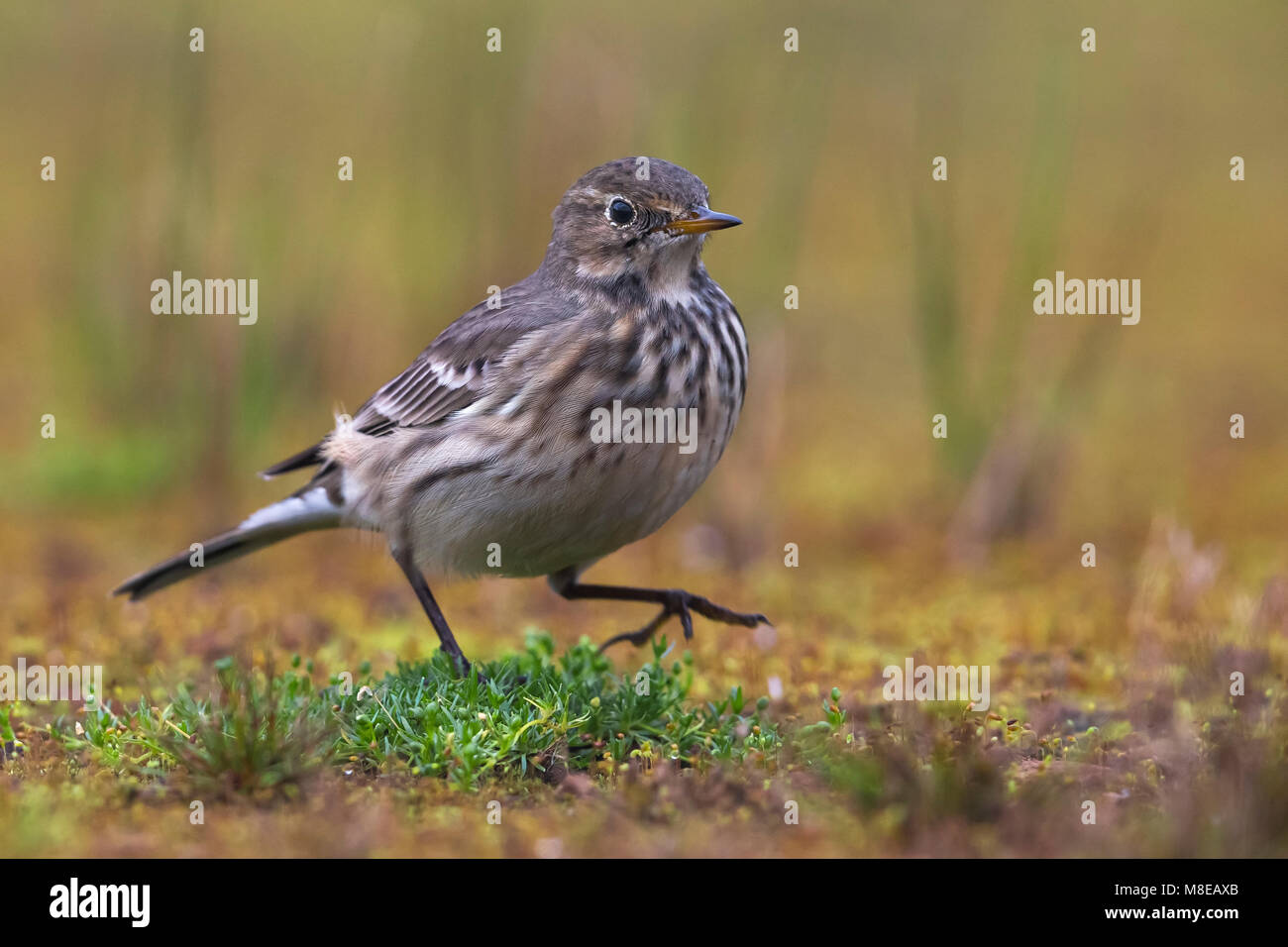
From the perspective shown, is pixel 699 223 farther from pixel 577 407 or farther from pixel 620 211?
pixel 577 407

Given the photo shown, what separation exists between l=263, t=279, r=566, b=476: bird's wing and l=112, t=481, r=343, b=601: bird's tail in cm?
41

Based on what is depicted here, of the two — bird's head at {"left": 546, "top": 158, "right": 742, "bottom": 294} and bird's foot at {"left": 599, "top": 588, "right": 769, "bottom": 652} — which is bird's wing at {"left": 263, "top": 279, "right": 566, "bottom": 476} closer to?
bird's head at {"left": 546, "top": 158, "right": 742, "bottom": 294}

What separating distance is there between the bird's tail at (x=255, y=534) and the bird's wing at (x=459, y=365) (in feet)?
1.34

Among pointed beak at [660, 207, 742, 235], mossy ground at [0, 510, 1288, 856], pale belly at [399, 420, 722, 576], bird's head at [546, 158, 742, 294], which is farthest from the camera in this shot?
bird's head at [546, 158, 742, 294]

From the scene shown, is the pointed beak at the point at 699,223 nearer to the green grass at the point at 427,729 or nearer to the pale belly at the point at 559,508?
the pale belly at the point at 559,508

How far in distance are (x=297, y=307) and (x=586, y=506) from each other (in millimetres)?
4365

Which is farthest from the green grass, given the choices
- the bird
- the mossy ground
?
the bird

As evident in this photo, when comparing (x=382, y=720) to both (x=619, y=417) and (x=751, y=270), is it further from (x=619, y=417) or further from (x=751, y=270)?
(x=751, y=270)

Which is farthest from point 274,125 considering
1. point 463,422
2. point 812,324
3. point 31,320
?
point 463,422

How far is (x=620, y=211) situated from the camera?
5.51 meters

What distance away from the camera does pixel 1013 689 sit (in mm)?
6039

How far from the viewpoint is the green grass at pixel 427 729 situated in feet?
14.3

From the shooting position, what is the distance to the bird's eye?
549cm

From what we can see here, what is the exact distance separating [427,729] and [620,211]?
2156 mm
